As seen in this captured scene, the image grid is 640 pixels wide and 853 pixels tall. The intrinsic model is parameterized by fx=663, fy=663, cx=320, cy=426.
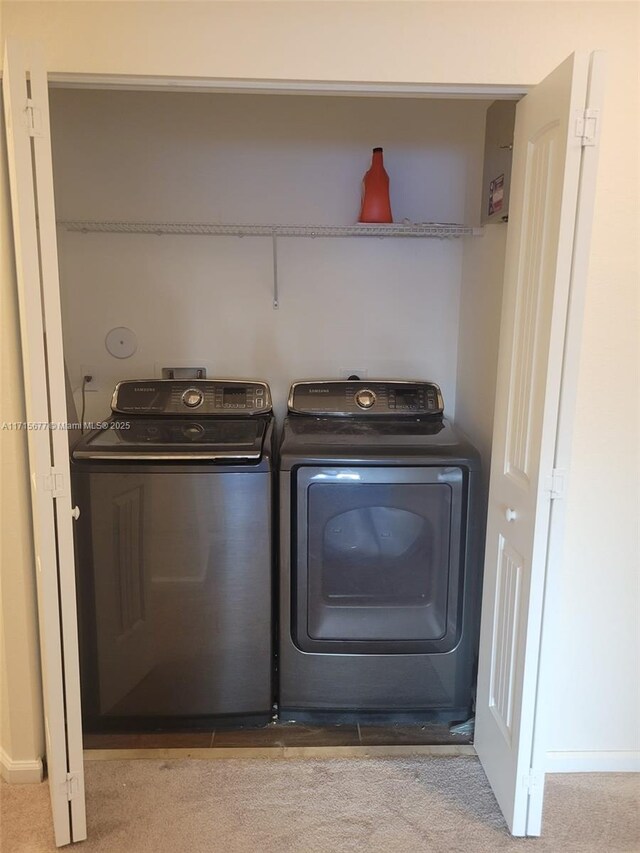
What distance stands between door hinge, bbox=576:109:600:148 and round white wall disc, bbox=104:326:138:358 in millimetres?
1862

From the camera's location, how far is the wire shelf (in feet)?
8.27

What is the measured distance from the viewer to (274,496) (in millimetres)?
2154

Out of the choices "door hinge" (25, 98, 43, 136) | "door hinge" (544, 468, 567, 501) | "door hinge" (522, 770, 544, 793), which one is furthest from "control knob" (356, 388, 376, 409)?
"door hinge" (25, 98, 43, 136)

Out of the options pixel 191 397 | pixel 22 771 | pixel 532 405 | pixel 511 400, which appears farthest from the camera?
pixel 191 397

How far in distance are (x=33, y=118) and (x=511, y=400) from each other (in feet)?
4.46

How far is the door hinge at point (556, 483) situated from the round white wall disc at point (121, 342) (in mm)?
1790

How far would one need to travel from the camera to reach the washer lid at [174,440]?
6.81 ft

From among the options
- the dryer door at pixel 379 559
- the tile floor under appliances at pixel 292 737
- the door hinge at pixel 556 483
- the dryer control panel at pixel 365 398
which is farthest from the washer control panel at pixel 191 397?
the door hinge at pixel 556 483

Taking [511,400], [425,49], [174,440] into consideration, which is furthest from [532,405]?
[174,440]

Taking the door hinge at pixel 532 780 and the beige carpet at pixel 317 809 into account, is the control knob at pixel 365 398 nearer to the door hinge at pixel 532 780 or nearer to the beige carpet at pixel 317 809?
the beige carpet at pixel 317 809

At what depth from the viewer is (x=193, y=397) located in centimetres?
256

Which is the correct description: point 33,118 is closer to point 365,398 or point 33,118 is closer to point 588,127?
point 588,127

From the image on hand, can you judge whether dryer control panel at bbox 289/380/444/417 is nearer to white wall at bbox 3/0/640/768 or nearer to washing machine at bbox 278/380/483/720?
washing machine at bbox 278/380/483/720

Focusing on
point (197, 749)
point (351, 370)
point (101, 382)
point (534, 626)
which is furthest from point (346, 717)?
point (101, 382)
